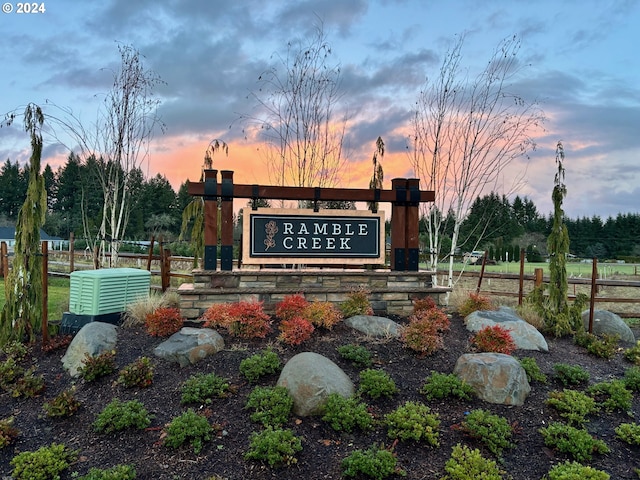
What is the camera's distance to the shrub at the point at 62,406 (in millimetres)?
4434

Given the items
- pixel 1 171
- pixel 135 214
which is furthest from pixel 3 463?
pixel 1 171

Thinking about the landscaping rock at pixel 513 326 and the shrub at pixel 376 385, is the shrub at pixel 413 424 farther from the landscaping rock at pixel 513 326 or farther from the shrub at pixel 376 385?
the landscaping rock at pixel 513 326

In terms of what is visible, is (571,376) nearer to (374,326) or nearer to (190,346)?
(374,326)

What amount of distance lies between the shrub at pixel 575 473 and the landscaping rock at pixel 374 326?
2643 mm

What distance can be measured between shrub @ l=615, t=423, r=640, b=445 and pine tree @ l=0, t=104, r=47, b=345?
24.3 ft

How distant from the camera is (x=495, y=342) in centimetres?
571

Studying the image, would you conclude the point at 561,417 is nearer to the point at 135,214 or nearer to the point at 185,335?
the point at 185,335

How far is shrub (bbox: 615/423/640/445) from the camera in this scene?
13.4 ft

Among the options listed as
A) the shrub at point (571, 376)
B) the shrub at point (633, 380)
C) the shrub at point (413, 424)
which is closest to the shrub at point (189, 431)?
the shrub at point (413, 424)

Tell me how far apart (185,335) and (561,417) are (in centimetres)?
435

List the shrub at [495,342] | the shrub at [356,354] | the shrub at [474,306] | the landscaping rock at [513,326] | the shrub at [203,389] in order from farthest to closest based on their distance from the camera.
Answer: the shrub at [474,306], the landscaping rock at [513,326], the shrub at [495,342], the shrub at [356,354], the shrub at [203,389]

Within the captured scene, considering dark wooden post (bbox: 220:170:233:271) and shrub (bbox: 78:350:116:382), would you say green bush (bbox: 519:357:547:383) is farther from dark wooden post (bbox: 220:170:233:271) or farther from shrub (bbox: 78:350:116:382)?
shrub (bbox: 78:350:116:382)

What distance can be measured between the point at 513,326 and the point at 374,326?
218 centimetres

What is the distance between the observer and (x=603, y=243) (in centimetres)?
4656
